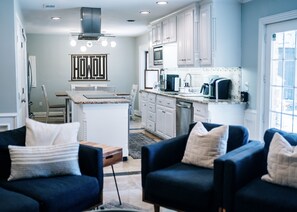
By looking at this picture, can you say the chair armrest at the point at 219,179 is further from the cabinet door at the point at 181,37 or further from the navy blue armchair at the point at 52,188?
the cabinet door at the point at 181,37

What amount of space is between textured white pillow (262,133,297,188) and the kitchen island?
8.97ft

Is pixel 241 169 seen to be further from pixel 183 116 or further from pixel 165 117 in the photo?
pixel 165 117

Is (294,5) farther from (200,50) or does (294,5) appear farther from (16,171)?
(16,171)

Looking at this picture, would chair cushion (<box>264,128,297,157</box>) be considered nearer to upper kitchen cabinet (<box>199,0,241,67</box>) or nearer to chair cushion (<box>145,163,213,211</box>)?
chair cushion (<box>145,163,213,211</box>)

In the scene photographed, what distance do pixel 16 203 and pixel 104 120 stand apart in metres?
2.87

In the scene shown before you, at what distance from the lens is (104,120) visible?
17.2 ft

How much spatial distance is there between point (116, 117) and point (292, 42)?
2573 millimetres

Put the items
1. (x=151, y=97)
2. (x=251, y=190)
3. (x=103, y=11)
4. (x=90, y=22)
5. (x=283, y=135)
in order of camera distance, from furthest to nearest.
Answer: (x=151, y=97) < (x=103, y=11) < (x=90, y=22) < (x=283, y=135) < (x=251, y=190)

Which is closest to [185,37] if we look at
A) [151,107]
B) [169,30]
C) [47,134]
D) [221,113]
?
[169,30]

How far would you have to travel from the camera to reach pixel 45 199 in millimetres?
2576

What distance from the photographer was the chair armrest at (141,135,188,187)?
3254 millimetres

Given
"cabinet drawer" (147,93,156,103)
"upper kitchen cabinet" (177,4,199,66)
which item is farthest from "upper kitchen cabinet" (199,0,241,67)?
"cabinet drawer" (147,93,156,103)

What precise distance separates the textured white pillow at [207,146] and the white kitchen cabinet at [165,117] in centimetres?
305

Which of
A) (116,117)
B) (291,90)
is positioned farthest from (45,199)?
(291,90)
